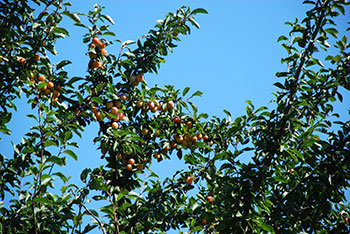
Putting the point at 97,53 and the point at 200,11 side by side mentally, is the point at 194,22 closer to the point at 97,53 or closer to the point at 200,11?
the point at 200,11

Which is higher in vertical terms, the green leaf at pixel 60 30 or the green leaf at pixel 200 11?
the green leaf at pixel 200 11

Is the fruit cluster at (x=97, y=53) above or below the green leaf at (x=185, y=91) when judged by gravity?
above

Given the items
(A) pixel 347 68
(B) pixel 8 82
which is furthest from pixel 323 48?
(B) pixel 8 82

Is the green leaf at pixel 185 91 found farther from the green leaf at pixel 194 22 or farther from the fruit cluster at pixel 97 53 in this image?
the fruit cluster at pixel 97 53

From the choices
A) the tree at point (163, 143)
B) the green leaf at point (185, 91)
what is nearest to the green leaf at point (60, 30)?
the tree at point (163, 143)

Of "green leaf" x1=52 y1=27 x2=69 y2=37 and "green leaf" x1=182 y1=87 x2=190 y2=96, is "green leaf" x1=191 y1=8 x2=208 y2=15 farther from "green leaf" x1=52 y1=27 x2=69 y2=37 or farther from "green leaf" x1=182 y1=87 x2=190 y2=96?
"green leaf" x1=52 y1=27 x2=69 y2=37

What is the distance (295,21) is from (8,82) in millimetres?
2176

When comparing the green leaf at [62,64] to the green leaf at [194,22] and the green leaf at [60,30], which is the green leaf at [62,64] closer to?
the green leaf at [60,30]

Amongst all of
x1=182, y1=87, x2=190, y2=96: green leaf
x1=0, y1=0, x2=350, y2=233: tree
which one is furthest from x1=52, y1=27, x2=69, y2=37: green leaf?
x1=182, y1=87, x2=190, y2=96: green leaf

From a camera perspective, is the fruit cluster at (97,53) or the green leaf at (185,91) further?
the green leaf at (185,91)

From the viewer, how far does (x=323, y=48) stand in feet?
7.84

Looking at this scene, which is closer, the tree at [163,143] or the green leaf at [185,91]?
the tree at [163,143]

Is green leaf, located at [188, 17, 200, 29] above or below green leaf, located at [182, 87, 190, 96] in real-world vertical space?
above

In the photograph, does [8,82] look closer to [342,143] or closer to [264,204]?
[264,204]
